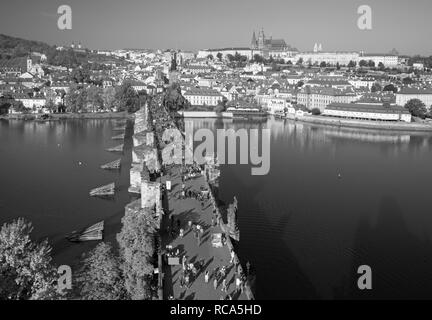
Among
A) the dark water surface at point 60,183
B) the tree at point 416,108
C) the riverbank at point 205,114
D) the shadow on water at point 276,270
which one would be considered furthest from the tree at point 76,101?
the shadow on water at point 276,270

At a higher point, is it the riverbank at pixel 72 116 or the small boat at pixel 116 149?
the riverbank at pixel 72 116

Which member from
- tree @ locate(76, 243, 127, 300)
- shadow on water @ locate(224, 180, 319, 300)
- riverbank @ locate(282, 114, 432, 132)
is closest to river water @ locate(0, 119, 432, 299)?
shadow on water @ locate(224, 180, 319, 300)

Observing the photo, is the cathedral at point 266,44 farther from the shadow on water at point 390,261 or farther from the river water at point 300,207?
the shadow on water at point 390,261

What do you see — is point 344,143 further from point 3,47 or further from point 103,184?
point 3,47

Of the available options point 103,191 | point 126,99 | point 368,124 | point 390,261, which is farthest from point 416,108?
point 390,261

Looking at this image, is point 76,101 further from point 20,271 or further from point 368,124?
point 20,271
